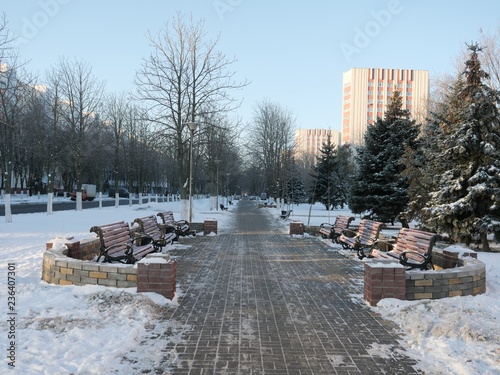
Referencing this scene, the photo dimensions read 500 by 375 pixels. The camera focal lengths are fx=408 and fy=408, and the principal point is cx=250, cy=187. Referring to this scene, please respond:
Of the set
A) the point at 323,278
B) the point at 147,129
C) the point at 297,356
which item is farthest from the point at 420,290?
the point at 147,129

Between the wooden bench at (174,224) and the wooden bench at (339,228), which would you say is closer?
the wooden bench at (339,228)

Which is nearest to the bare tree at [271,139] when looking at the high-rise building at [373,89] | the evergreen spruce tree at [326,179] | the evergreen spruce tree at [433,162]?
the evergreen spruce tree at [326,179]

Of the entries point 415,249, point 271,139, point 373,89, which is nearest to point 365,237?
point 415,249

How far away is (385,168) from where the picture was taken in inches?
891

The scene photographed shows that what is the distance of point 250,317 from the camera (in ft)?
17.0

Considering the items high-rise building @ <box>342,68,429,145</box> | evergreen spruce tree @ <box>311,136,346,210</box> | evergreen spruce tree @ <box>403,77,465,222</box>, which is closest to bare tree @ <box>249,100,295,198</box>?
evergreen spruce tree @ <box>311,136,346,210</box>

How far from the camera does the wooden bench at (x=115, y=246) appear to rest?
7320 mm

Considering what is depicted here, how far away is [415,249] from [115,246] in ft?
18.2

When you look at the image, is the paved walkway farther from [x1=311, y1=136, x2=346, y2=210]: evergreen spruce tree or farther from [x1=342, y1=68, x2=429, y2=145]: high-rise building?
[x1=342, y1=68, x2=429, y2=145]: high-rise building

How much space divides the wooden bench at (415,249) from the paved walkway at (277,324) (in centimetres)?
91

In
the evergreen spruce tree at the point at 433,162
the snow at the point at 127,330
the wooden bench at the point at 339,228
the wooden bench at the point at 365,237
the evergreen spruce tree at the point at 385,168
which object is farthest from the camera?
the evergreen spruce tree at the point at 385,168

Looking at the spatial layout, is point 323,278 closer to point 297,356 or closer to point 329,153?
point 297,356

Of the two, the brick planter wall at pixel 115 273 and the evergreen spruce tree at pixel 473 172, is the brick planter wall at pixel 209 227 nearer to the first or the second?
the evergreen spruce tree at pixel 473 172

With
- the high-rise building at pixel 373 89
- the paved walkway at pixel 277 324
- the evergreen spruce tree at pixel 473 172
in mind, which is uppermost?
the high-rise building at pixel 373 89
